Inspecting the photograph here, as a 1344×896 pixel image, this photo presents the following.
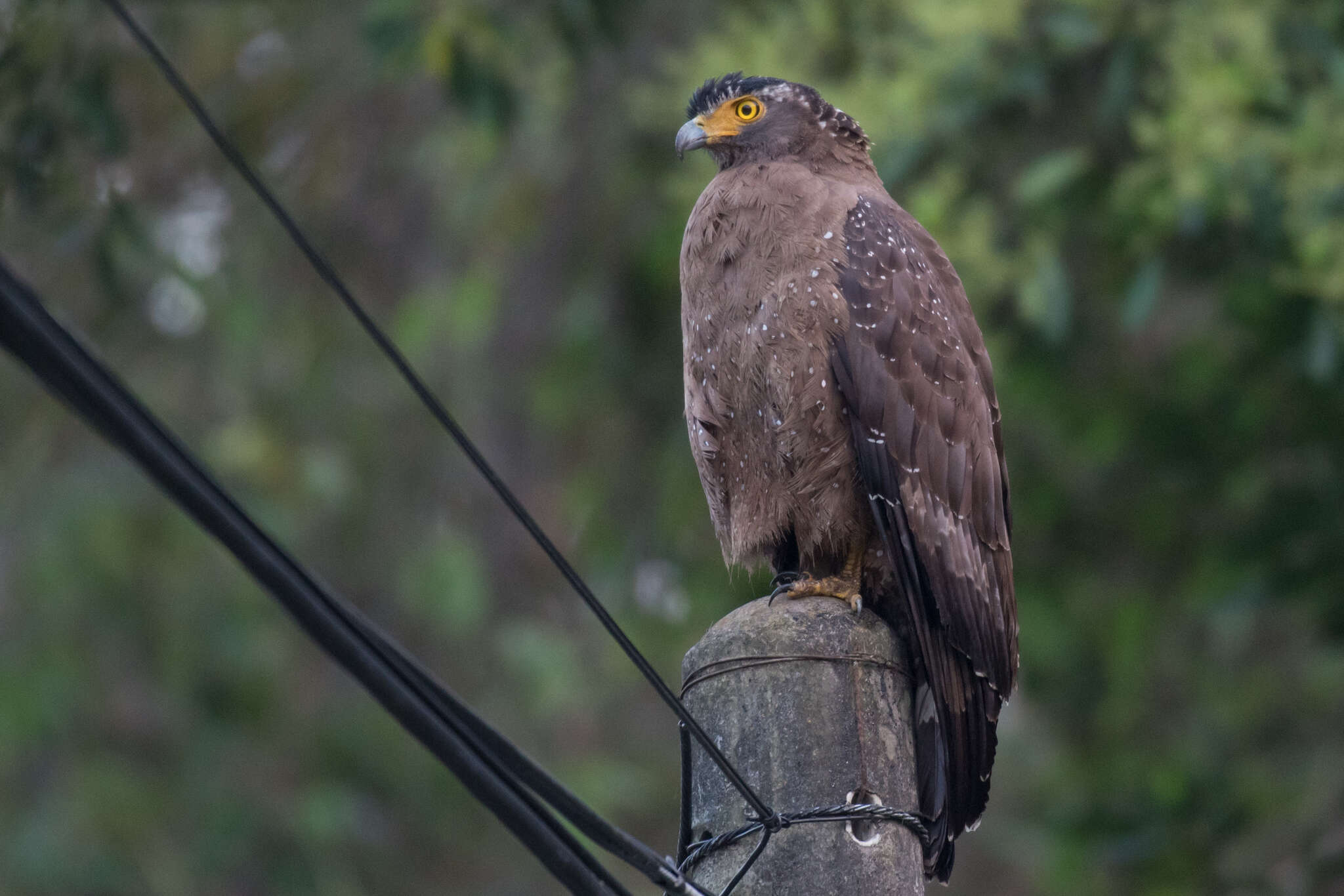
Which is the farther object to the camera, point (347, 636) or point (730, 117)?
point (730, 117)

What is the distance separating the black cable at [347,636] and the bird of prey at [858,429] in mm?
1010

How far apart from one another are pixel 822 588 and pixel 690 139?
4.76 ft

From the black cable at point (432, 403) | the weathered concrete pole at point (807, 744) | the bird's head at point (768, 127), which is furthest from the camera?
the bird's head at point (768, 127)

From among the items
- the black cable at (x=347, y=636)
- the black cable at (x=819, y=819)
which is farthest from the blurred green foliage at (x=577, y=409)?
the black cable at (x=347, y=636)

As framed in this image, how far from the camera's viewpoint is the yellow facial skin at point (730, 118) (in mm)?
4434

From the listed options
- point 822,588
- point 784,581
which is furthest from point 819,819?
point 784,581

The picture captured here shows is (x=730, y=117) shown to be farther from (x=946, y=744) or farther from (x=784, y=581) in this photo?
(x=946, y=744)

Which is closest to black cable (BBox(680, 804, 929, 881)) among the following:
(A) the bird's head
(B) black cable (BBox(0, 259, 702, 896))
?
(B) black cable (BBox(0, 259, 702, 896))

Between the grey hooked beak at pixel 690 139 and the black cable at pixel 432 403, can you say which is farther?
the grey hooked beak at pixel 690 139

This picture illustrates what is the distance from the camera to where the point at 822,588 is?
11.8 feet

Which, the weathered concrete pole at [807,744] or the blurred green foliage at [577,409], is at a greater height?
the blurred green foliage at [577,409]

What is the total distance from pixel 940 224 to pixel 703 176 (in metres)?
1.26

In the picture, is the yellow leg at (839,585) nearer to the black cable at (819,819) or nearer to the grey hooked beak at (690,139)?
the black cable at (819,819)

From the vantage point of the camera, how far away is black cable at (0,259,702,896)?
6.14 feet
